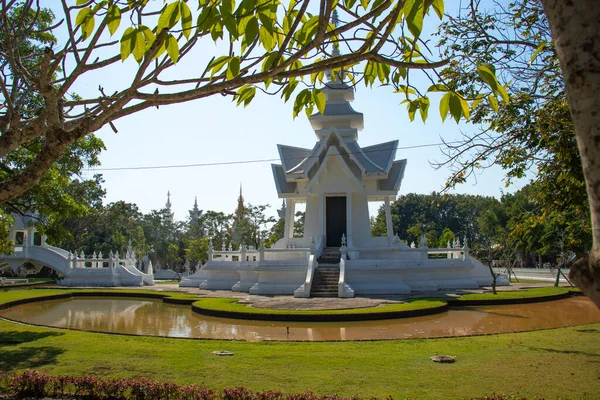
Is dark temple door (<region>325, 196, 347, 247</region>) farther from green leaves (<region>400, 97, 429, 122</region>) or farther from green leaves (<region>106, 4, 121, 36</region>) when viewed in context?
green leaves (<region>106, 4, 121, 36</region>)

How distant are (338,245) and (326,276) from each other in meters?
6.10

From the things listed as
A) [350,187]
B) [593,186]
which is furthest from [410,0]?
[350,187]

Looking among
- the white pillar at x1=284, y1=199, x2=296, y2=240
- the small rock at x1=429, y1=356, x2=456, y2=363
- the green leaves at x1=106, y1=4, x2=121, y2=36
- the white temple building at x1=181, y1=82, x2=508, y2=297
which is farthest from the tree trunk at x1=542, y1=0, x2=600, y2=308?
the white pillar at x1=284, y1=199, x2=296, y2=240

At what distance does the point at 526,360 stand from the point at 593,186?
7139 millimetres

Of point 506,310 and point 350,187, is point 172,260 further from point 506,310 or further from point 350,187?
point 506,310

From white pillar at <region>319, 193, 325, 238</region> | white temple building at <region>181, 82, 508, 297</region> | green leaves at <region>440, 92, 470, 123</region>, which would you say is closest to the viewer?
green leaves at <region>440, 92, 470, 123</region>

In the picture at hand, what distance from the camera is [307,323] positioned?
1393 cm

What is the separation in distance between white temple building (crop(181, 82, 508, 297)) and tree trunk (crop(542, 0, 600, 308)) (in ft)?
59.0

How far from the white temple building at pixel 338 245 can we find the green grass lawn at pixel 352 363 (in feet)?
33.3

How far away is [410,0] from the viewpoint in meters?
3.16

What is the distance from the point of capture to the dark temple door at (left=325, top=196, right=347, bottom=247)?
27219 mm

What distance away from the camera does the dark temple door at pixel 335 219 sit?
27.2m

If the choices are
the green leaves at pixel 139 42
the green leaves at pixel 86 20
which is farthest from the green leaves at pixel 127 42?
the green leaves at pixel 86 20

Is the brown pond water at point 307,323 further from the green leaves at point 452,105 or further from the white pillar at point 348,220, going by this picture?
the green leaves at point 452,105
